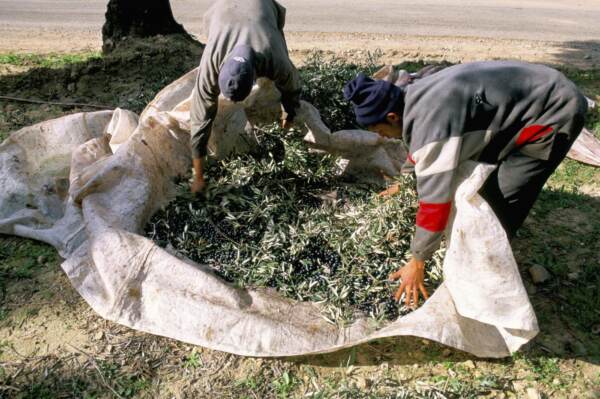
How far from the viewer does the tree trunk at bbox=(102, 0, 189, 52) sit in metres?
5.94

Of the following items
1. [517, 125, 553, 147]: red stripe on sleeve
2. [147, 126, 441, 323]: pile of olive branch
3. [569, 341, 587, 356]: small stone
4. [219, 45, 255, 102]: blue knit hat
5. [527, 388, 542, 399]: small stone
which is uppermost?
[219, 45, 255, 102]: blue knit hat

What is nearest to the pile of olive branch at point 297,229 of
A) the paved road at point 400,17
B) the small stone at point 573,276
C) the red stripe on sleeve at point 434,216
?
the red stripe on sleeve at point 434,216

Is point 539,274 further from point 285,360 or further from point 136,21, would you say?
point 136,21

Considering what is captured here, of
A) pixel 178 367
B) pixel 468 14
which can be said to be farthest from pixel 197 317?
pixel 468 14

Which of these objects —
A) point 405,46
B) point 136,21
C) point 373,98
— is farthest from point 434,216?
point 405,46

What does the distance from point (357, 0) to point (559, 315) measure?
9.20 metres

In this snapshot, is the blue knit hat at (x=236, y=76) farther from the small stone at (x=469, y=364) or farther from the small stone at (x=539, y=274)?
the small stone at (x=539, y=274)

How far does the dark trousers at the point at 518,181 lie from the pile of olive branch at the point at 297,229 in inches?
18.4

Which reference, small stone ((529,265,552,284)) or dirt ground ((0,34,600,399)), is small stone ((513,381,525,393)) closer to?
dirt ground ((0,34,600,399))

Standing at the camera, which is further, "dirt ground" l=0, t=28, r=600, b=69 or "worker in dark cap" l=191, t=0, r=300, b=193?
"dirt ground" l=0, t=28, r=600, b=69

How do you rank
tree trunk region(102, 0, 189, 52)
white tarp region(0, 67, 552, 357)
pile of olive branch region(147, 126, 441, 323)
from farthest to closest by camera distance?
tree trunk region(102, 0, 189, 52)
pile of olive branch region(147, 126, 441, 323)
white tarp region(0, 67, 552, 357)

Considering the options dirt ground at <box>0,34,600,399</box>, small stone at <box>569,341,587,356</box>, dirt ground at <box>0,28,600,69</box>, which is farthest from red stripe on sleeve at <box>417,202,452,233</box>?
dirt ground at <box>0,28,600,69</box>

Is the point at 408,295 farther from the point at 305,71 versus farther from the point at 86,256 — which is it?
the point at 305,71

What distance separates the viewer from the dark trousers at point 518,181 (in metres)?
2.64
